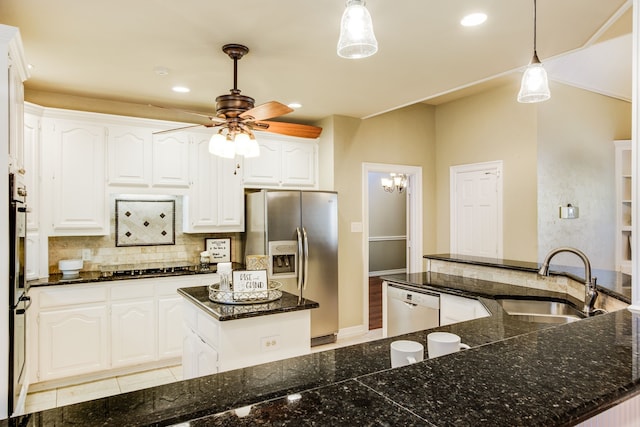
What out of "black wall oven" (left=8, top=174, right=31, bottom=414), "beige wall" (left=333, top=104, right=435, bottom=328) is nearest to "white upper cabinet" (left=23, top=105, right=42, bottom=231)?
"black wall oven" (left=8, top=174, right=31, bottom=414)

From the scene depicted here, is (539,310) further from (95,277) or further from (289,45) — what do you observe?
(95,277)

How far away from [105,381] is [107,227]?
1.40 m

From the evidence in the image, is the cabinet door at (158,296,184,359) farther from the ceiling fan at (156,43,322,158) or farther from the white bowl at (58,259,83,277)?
the ceiling fan at (156,43,322,158)

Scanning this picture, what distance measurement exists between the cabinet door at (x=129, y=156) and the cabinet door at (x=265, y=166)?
1.04 m

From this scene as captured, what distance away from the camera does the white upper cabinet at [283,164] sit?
4672 millimetres

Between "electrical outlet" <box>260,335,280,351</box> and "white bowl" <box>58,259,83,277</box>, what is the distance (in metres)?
2.40

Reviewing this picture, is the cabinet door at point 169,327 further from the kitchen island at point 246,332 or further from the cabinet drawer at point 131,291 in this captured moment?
the kitchen island at point 246,332

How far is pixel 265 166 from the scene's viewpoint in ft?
15.5

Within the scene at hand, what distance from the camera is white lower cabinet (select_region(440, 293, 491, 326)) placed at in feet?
8.79

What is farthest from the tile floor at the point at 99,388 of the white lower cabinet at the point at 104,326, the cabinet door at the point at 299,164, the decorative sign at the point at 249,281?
the cabinet door at the point at 299,164

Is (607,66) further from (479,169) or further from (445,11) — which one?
(445,11)

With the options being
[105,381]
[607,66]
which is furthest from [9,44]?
[607,66]

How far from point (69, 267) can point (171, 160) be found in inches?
54.2

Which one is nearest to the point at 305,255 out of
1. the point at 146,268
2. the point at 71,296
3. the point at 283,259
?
the point at 283,259
